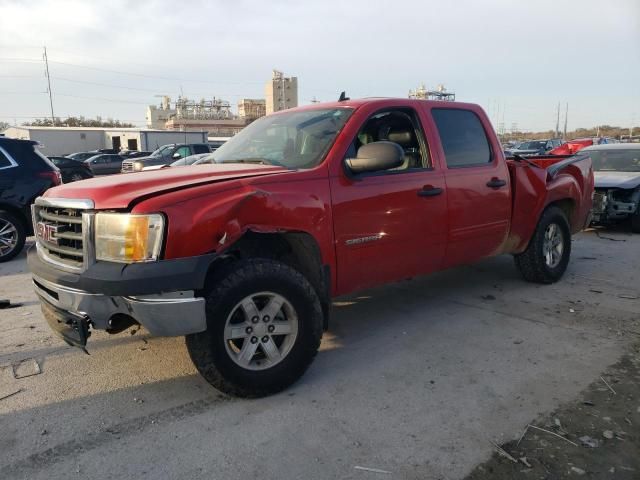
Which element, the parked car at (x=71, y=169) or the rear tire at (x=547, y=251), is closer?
the rear tire at (x=547, y=251)

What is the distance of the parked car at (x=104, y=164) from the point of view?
27.2m

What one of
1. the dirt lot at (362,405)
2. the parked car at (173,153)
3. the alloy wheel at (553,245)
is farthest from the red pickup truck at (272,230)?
the parked car at (173,153)

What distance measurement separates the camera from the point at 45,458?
2.58 metres

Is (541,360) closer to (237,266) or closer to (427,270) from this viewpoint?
(427,270)

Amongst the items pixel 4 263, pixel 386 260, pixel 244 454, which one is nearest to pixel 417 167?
pixel 386 260

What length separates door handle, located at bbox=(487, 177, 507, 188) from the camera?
186 inches

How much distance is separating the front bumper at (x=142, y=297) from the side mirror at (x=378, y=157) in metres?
1.32

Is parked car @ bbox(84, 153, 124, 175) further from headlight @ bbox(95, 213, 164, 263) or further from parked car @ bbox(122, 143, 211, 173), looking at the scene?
headlight @ bbox(95, 213, 164, 263)

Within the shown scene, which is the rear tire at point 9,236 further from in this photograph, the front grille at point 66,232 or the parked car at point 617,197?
→ the parked car at point 617,197

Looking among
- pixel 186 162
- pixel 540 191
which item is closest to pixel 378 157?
pixel 540 191

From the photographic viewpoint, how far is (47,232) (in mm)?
3283

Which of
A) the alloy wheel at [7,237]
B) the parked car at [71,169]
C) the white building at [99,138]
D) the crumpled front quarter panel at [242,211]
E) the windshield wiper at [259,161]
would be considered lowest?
the alloy wheel at [7,237]

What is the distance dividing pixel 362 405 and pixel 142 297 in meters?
1.46

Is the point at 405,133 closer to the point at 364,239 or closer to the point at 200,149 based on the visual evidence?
the point at 364,239
